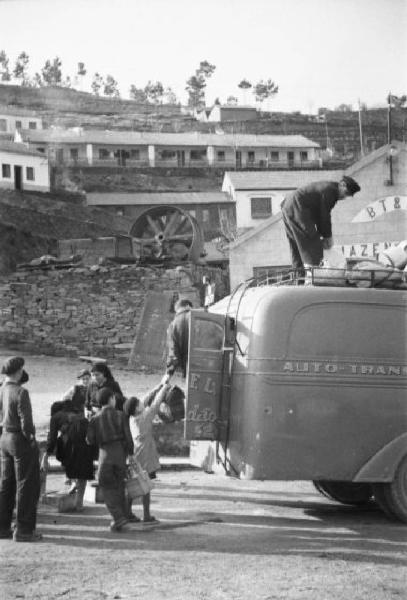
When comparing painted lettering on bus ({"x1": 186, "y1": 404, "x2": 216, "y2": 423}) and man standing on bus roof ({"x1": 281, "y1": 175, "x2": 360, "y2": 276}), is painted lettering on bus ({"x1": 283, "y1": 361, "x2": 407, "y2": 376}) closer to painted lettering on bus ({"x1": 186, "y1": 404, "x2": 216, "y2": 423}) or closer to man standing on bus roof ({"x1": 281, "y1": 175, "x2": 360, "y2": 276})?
painted lettering on bus ({"x1": 186, "y1": 404, "x2": 216, "y2": 423})

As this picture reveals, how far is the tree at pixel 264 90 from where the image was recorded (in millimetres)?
155125

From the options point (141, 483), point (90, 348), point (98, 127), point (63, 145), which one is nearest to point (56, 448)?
point (141, 483)

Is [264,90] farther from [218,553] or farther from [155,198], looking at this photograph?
[218,553]

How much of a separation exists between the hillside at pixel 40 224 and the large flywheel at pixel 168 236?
43.3 ft

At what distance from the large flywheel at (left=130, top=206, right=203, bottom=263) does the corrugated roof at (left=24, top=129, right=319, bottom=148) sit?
51189mm

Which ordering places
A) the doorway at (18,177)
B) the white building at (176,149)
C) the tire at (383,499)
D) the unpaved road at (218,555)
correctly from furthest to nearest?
the white building at (176,149)
the doorway at (18,177)
the tire at (383,499)
the unpaved road at (218,555)

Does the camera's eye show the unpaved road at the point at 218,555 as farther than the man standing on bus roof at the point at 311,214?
No

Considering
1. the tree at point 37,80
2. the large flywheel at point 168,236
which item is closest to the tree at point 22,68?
the tree at point 37,80

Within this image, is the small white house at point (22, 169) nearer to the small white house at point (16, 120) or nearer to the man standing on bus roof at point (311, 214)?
the small white house at point (16, 120)

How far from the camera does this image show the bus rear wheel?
30.0ft

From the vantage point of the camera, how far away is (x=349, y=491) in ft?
34.7

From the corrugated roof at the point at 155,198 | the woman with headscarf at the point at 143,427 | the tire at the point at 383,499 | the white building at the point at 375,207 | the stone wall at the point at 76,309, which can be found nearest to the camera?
the tire at the point at 383,499

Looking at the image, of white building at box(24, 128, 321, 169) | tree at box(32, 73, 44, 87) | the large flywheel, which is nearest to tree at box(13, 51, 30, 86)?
tree at box(32, 73, 44, 87)

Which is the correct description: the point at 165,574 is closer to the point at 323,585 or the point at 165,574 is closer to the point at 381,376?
the point at 323,585
